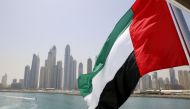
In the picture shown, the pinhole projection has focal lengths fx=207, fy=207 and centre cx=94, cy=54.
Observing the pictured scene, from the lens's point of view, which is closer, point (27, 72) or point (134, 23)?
point (134, 23)

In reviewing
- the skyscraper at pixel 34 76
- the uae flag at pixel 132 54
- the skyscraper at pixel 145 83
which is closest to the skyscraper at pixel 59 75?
the skyscraper at pixel 34 76

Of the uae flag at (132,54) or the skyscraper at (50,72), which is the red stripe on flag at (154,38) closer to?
the uae flag at (132,54)

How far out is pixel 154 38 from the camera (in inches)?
75.6

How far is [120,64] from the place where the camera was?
2.13 metres

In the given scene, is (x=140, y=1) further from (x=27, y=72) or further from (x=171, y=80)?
(x=27, y=72)

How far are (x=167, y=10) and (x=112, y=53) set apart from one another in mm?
717

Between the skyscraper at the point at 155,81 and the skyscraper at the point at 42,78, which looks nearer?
the skyscraper at the point at 155,81

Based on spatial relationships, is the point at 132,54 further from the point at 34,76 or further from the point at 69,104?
the point at 34,76

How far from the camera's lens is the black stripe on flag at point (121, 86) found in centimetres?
203

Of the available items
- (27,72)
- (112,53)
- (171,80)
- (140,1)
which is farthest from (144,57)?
(27,72)

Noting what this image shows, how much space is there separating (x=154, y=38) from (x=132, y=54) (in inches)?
12.2

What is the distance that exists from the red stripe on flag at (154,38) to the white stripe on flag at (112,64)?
9 centimetres

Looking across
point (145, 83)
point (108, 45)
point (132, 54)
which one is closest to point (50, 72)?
point (145, 83)

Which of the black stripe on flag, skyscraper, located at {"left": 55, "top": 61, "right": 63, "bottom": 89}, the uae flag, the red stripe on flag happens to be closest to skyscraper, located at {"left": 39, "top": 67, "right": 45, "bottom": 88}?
skyscraper, located at {"left": 55, "top": 61, "right": 63, "bottom": 89}
